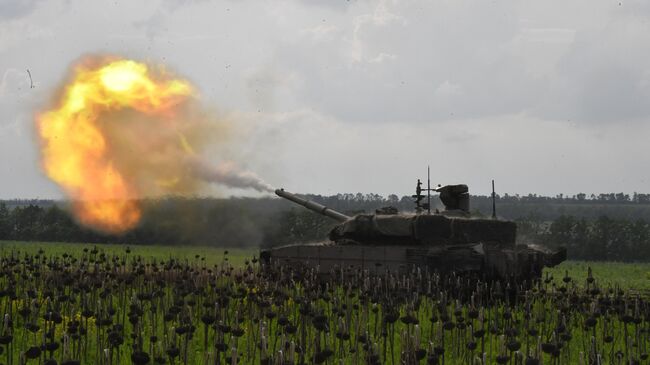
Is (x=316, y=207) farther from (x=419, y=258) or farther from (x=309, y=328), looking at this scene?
(x=309, y=328)

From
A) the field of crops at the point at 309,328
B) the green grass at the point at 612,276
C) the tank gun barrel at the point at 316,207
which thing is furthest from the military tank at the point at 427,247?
the green grass at the point at 612,276

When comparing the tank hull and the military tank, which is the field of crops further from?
the military tank

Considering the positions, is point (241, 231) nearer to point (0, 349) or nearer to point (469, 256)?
point (469, 256)

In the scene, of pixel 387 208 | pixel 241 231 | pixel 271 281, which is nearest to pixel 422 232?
pixel 387 208

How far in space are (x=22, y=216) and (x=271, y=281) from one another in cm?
6545

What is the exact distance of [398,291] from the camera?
63.9 ft

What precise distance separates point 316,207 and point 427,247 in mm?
7276

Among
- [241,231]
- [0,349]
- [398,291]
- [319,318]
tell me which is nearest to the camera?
[0,349]

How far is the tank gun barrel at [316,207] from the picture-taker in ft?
97.0

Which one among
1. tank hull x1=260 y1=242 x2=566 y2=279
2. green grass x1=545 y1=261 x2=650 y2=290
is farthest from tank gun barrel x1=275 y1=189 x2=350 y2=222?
green grass x1=545 y1=261 x2=650 y2=290

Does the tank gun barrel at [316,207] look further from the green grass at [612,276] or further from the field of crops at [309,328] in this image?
the green grass at [612,276]

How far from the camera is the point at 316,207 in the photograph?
31.1 m

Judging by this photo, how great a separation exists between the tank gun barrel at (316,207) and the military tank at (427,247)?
0.86 metres

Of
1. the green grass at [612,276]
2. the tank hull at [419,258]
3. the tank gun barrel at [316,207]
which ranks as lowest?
the green grass at [612,276]
